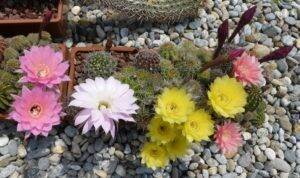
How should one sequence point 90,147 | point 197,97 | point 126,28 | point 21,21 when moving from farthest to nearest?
point 126,28 → point 21,21 → point 90,147 → point 197,97

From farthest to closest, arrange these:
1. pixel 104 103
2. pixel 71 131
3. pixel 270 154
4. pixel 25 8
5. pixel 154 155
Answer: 1. pixel 25 8
2. pixel 270 154
3. pixel 71 131
4. pixel 154 155
5. pixel 104 103

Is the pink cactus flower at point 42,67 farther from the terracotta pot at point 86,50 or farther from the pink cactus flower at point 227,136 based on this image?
the pink cactus flower at point 227,136

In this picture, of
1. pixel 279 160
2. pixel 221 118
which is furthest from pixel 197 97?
pixel 279 160

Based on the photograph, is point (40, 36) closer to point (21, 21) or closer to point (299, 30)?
point (21, 21)

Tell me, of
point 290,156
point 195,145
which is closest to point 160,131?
point 195,145

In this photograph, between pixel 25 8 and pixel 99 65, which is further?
pixel 25 8

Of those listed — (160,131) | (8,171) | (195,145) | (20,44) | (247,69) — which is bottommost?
(8,171)

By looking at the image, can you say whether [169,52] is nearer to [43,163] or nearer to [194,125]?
[194,125]

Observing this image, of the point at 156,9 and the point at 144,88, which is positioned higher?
→ the point at 156,9

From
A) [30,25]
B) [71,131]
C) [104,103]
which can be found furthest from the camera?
[30,25]
